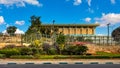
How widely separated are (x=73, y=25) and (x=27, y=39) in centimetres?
5391

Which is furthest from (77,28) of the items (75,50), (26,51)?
(26,51)

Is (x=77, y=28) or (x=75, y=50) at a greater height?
(x=77, y=28)

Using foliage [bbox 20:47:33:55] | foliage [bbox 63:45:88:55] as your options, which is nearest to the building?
foliage [bbox 63:45:88:55]

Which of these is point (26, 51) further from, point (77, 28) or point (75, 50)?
point (77, 28)

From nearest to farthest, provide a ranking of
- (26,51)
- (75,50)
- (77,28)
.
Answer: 1. (26,51)
2. (75,50)
3. (77,28)

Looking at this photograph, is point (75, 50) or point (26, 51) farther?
point (75, 50)

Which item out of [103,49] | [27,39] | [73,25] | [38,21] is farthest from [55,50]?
[73,25]

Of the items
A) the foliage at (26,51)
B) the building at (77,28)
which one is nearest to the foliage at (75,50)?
the foliage at (26,51)

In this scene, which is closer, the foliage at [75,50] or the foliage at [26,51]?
the foliage at [26,51]

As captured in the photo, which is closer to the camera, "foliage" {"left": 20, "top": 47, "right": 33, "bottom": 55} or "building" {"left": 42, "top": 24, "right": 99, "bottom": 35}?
"foliage" {"left": 20, "top": 47, "right": 33, "bottom": 55}

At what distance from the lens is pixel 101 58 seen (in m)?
34.9

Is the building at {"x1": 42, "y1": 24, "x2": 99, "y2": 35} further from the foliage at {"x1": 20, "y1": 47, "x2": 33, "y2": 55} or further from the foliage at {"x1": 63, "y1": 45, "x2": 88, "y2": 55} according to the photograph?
the foliage at {"x1": 20, "y1": 47, "x2": 33, "y2": 55}

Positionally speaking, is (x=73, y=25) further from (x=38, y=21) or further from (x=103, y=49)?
(x=103, y=49)

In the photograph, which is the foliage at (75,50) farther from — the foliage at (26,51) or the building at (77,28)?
the building at (77,28)
